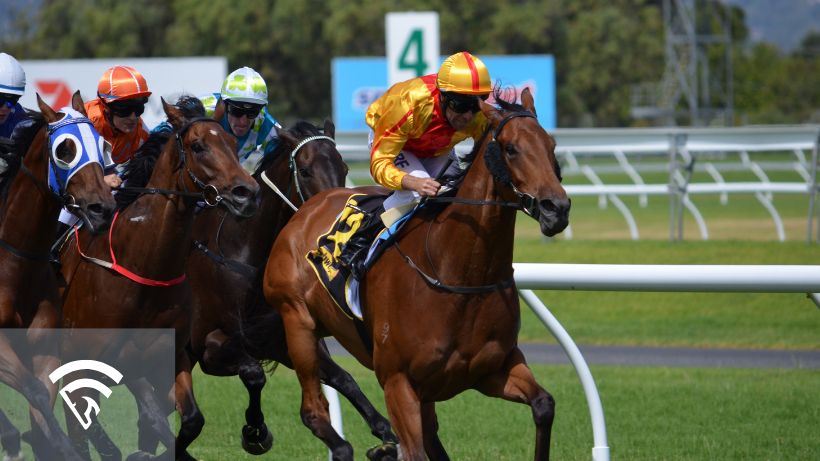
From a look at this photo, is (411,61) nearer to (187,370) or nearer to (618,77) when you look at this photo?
(187,370)

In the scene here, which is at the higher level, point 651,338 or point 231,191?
point 231,191

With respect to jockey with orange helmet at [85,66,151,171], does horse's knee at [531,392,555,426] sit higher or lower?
lower

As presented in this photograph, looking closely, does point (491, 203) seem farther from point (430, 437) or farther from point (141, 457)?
point (141, 457)

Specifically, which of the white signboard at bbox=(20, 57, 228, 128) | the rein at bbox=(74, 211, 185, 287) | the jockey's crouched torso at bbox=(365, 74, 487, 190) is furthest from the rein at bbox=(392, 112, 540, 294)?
the white signboard at bbox=(20, 57, 228, 128)

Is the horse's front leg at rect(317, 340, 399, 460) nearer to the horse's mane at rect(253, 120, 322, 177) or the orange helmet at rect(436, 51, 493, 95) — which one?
the horse's mane at rect(253, 120, 322, 177)

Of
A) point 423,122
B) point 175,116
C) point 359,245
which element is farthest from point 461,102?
point 175,116

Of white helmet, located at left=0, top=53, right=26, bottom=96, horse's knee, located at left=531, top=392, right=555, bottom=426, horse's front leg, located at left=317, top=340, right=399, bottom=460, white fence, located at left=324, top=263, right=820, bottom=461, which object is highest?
white helmet, located at left=0, top=53, right=26, bottom=96

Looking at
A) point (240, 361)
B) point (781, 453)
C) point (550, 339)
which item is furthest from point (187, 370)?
point (550, 339)

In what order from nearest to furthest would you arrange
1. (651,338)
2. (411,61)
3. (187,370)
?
(187,370), (651,338), (411,61)

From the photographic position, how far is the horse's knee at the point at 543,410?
477cm

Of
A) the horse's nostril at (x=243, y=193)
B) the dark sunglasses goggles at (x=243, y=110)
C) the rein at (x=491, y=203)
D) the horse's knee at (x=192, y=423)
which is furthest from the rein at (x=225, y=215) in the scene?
the rein at (x=491, y=203)

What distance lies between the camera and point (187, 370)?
5883 millimetres

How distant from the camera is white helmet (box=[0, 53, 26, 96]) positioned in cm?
562

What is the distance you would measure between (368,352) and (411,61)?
6539 mm
